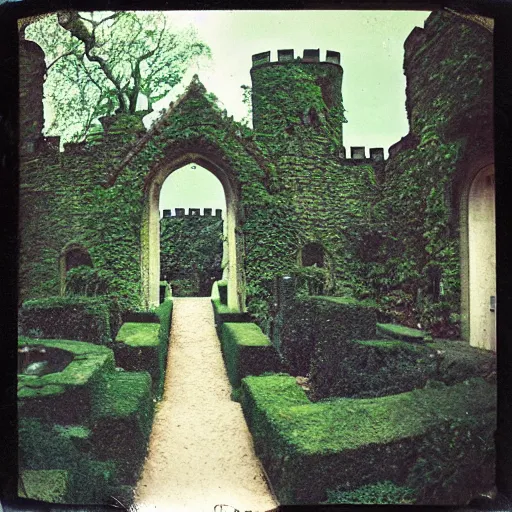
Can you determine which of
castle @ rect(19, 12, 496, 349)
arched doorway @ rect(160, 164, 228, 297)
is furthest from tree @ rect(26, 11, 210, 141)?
arched doorway @ rect(160, 164, 228, 297)

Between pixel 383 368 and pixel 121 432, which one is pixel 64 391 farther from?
pixel 383 368

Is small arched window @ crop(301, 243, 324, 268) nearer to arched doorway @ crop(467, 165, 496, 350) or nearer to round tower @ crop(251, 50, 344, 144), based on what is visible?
round tower @ crop(251, 50, 344, 144)

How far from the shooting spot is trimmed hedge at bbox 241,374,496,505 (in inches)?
121

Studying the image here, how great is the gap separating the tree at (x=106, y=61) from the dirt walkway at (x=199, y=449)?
2.33m

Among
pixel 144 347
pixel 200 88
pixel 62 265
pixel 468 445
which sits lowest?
pixel 468 445

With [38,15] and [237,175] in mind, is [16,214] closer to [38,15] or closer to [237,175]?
[38,15]

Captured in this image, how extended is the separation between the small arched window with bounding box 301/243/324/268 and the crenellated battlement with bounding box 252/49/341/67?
170 cm

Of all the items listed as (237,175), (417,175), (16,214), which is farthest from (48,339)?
(417,175)

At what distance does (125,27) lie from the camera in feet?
11.8

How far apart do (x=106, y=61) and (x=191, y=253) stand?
6.55ft

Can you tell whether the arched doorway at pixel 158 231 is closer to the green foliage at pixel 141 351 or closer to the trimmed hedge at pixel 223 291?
the trimmed hedge at pixel 223 291

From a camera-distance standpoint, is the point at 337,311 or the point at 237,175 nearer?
the point at 337,311

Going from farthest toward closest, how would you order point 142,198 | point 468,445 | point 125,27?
point 142,198 < point 125,27 < point 468,445

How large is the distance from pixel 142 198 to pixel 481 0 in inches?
136
